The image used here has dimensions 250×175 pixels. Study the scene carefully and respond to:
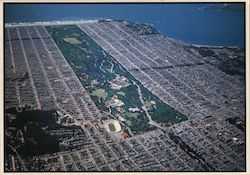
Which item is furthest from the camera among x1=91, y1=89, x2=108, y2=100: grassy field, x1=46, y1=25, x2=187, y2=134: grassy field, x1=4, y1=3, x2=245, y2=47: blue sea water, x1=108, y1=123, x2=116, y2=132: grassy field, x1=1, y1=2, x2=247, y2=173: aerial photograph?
x1=4, y1=3, x2=245, y2=47: blue sea water

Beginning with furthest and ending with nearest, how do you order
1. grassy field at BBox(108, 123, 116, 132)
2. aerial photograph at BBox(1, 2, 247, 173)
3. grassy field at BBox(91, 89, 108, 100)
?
grassy field at BBox(91, 89, 108, 100)
grassy field at BBox(108, 123, 116, 132)
aerial photograph at BBox(1, 2, 247, 173)

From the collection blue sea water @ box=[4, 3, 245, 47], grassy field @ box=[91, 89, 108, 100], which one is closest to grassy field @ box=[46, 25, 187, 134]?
grassy field @ box=[91, 89, 108, 100]

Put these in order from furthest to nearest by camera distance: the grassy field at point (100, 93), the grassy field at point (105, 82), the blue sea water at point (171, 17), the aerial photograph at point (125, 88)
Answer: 1. the blue sea water at point (171, 17)
2. the grassy field at point (100, 93)
3. the grassy field at point (105, 82)
4. the aerial photograph at point (125, 88)

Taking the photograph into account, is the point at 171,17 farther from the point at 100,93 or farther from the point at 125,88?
the point at 100,93

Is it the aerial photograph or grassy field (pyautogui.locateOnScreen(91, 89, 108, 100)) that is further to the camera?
grassy field (pyautogui.locateOnScreen(91, 89, 108, 100))

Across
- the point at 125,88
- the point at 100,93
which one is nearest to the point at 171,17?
the point at 125,88

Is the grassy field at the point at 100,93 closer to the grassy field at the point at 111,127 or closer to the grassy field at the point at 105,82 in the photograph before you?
the grassy field at the point at 105,82

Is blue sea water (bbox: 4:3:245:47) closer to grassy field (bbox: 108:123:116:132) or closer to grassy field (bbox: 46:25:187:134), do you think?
grassy field (bbox: 46:25:187:134)

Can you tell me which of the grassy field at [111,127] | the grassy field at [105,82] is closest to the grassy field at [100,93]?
→ the grassy field at [105,82]
